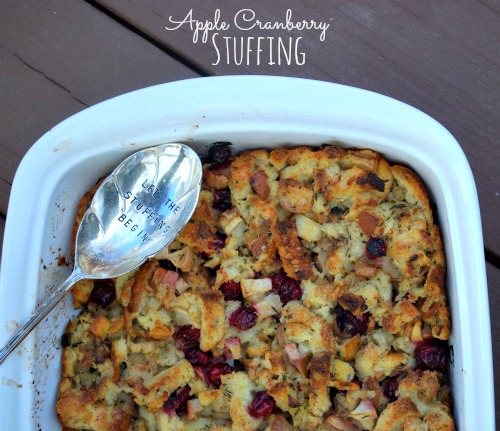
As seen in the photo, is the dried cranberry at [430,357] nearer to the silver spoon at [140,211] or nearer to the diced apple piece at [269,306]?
the diced apple piece at [269,306]

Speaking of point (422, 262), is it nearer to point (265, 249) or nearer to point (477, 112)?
point (265, 249)

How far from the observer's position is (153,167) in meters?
1.95

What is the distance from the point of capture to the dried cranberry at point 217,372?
193cm

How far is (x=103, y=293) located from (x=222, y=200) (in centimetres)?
46

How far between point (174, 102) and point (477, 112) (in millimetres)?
1041

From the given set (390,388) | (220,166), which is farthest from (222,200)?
(390,388)

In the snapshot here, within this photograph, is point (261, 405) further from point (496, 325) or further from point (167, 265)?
point (496, 325)

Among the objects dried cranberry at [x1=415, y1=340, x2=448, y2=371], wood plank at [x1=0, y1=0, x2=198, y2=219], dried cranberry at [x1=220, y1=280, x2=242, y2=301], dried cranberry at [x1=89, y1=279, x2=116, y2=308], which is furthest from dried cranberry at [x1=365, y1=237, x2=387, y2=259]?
wood plank at [x1=0, y1=0, x2=198, y2=219]

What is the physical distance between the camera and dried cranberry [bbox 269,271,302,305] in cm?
194

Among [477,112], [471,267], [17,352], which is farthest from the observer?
[477,112]

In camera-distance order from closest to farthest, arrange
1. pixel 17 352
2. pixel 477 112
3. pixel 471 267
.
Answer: pixel 471 267, pixel 17 352, pixel 477 112

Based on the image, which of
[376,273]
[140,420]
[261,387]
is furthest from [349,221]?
[140,420]

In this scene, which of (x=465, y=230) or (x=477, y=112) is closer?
(x=465, y=230)

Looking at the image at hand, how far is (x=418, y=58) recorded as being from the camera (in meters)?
2.24
